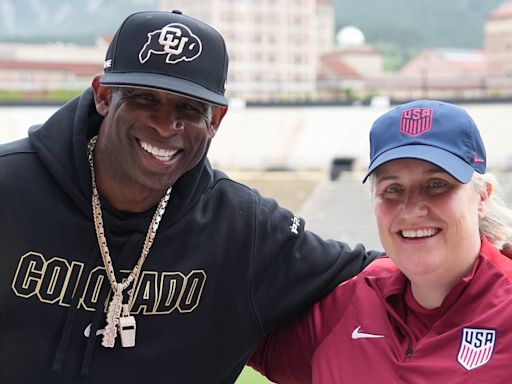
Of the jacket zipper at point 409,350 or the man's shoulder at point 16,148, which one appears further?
the man's shoulder at point 16,148

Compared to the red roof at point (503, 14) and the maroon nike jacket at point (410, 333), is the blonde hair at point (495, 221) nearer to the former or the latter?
the maroon nike jacket at point (410, 333)

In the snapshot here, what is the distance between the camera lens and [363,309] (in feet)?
8.33

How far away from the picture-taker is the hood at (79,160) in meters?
2.61

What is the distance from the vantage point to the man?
2465 millimetres

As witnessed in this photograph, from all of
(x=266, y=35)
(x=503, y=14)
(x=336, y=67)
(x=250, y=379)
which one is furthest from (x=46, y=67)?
(x=250, y=379)

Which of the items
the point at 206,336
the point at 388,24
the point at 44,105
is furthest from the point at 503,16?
the point at 388,24

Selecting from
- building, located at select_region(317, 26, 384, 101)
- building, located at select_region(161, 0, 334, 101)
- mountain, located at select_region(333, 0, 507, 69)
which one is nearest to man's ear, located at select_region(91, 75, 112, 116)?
building, located at select_region(317, 26, 384, 101)

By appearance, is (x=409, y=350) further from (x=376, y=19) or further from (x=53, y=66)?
(x=376, y=19)

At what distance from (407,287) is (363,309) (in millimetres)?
144

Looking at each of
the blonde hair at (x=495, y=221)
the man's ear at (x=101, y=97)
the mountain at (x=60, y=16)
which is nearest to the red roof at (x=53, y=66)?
the man's ear at (x=101, y=97)

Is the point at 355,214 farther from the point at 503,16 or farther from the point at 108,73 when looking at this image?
the point at 503,16

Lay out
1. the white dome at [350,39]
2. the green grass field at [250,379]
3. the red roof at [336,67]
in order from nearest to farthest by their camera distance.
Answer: the green grass field at [250,379], the red roof at [336,67], the white dome at [350,39]

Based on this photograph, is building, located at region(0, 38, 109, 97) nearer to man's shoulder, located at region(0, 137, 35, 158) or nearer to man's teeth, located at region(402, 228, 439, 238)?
man's shoulder, located at region(0, 137, 35, 158)

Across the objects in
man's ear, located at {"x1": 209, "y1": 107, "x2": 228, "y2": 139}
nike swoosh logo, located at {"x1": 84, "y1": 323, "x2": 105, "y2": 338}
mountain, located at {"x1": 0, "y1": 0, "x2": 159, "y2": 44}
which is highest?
man's ear, located at {"x1": 209, "y1": 107, "x2": 228, "y2": 139}
